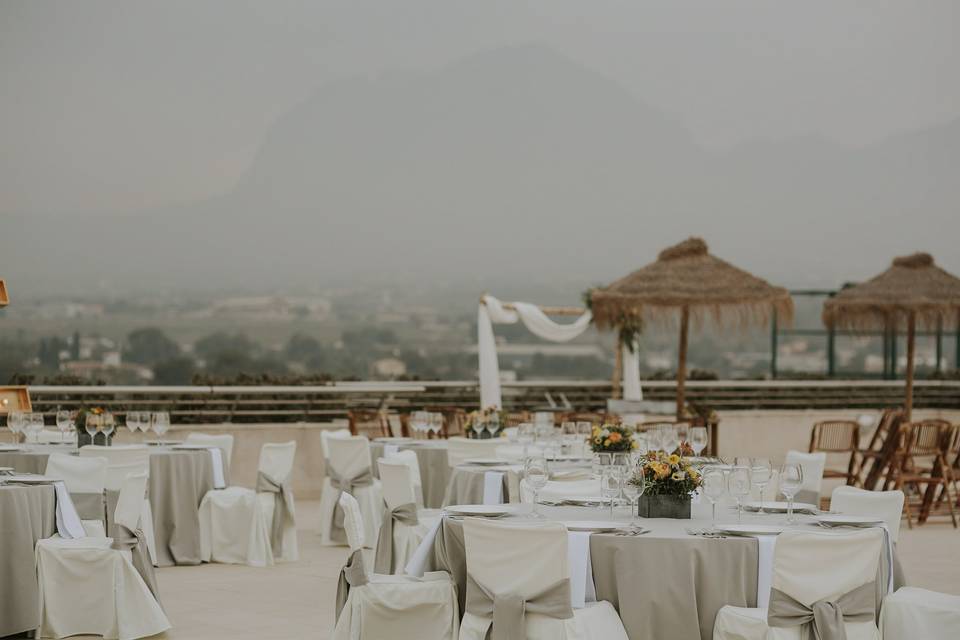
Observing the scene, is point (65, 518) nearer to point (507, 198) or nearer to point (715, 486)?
point (715, 486)

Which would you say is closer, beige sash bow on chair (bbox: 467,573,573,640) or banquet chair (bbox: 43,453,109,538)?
beige sash bow on chair (bbox: 467,573,573,640)

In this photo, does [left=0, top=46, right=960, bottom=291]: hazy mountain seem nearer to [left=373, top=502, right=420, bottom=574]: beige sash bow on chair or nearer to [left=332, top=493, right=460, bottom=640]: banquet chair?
[left=373, top=502, right=420, bottom=574]: beige sash bow on chair

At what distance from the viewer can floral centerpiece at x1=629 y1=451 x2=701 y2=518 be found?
500 cm

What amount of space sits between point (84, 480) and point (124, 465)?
0.74 ft

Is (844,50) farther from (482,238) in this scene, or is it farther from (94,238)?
(94,238)

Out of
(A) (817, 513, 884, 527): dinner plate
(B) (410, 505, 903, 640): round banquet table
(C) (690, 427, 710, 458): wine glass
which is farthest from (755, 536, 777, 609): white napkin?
(C) (690, 427, 710, 458): wine glass

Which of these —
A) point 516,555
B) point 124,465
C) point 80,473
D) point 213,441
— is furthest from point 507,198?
point 516,555

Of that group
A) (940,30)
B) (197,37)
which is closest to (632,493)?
(197,37)

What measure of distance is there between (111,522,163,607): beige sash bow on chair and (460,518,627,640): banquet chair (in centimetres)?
200

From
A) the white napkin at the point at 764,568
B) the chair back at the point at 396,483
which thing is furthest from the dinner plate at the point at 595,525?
the chair back at the point at 396,483

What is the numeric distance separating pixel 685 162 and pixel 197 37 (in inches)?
520

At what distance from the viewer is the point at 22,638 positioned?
19.5ft

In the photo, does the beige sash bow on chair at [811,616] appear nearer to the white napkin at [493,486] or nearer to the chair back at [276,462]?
the white napkin at [493,486]

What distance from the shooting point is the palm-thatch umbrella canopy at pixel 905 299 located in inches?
467
